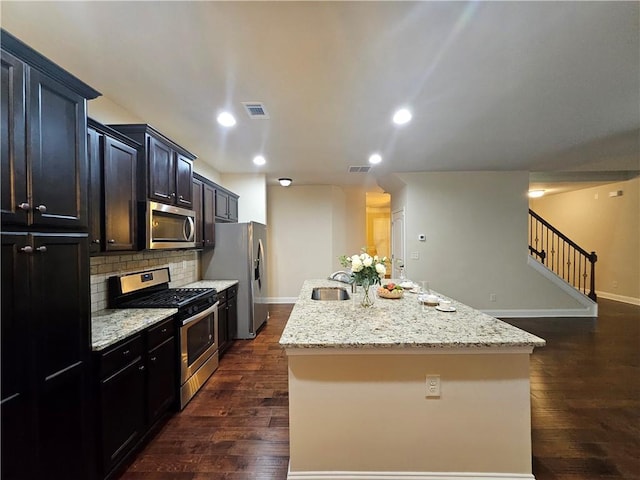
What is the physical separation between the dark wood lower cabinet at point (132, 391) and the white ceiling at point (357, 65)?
1863mm

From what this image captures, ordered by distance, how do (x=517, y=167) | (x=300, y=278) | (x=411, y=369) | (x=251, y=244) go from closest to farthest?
1. (x=411, y=369)
2. (x=251, y=244)
3. (x=517, y=167)
4. (x=300, y=278)

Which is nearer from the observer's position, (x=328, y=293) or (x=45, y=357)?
(x=45, y=357)

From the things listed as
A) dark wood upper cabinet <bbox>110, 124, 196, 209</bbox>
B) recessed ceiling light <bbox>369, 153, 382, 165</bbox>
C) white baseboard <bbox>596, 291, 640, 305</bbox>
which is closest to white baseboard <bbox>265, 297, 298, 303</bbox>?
recessed ceiling light <bbox>369, 153, 382, 165</bbox>

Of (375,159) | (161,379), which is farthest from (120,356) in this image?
(375,159)

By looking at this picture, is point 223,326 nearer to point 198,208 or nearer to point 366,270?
point 198,208

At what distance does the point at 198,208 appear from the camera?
3.70 meters

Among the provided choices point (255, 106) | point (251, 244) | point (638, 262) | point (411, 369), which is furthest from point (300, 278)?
point (638, 262)

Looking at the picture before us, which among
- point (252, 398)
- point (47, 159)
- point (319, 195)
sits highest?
point (319, 195)

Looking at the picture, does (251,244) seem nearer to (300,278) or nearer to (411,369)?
(300,278)

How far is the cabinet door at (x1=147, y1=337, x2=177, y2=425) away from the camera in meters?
2.07

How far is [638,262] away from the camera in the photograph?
5883 mm

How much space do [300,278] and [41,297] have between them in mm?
5386

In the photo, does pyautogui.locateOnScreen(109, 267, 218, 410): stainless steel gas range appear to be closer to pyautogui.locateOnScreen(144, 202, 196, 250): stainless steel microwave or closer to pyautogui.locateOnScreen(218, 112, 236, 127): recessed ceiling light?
pyautogui.locateOnScreen(144, 202, 196, 250): stainless steel microwave

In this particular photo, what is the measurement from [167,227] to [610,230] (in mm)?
8677
